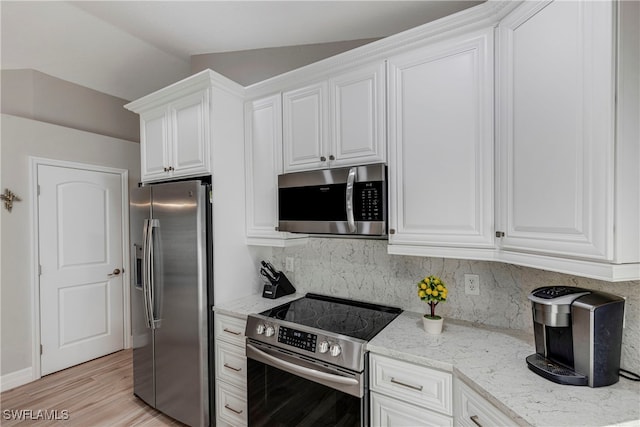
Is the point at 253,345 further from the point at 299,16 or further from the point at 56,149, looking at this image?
the point at 56,149

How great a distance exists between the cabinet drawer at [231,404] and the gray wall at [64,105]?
310cm

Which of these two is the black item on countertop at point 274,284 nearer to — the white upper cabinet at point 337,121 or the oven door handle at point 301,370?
the oven door handle at point 301,370

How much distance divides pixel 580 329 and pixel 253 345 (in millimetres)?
1570

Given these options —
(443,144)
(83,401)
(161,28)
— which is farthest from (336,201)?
(83,401)

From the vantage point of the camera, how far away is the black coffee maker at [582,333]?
1.08m

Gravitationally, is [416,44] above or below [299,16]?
below

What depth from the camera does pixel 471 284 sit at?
5.77 feet

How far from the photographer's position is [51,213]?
2996 millimetres

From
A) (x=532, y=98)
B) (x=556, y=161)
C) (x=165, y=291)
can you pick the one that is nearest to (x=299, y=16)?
(x=532, y=98)

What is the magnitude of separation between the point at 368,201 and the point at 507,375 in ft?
3.21

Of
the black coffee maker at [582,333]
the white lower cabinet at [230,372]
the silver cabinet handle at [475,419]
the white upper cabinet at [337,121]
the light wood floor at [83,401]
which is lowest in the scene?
the light wood floor at [83,401]

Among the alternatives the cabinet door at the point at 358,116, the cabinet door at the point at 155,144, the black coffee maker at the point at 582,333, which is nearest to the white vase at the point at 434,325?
the black coffee maker at the point at 582,333

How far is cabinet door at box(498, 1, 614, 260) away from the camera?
3.17 feet

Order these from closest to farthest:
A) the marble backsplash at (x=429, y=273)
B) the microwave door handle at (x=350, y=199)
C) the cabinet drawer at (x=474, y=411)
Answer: the cabinet drawer at (x=474, y=411) < the marble backsplash at (x=429, y=273) < the microwave door handle at (x=350, y=199)
